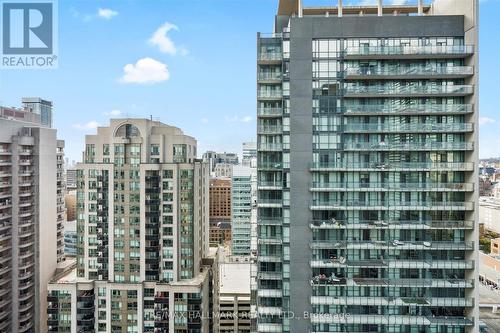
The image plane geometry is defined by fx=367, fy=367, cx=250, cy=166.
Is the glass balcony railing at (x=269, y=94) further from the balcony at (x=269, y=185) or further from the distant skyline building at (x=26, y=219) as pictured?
the distant skyline building at (x=26, y=219)

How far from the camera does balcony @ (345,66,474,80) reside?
3192 cm

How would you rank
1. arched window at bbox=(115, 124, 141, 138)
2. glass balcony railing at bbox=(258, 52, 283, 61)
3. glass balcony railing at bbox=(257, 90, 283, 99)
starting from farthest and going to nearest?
1. arched window at bbox=(115, 124, 141, 138)
2. glass balcony railing at bbox=(257, 90, 283, 99)
3. glass balcony railing at bbox=(258, 52, 283, 61)

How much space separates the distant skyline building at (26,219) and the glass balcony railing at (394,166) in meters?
45.3

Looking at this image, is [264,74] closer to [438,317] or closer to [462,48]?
[462,48]

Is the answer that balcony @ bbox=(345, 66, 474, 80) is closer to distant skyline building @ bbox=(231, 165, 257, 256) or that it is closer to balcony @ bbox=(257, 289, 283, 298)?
balcony @ bbox=(257, 289, 283, 298)

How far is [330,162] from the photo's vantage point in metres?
33.1

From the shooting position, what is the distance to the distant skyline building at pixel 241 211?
115m

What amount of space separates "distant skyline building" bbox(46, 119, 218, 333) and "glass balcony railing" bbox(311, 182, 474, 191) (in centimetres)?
2393

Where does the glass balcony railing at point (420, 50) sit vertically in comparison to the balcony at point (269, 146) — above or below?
above

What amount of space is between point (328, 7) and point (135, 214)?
35.9 meters

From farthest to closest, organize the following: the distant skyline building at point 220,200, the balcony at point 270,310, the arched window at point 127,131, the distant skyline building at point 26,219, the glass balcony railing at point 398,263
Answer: the distant skyline building at point 220,200 → the distant skyline building at point 26,219 → the arched window at point 127,131 → the balcony at point 270,310 → the glass balcony railing at point 398,263

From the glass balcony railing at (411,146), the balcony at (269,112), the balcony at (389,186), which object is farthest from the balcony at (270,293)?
the balcony at (269,112)

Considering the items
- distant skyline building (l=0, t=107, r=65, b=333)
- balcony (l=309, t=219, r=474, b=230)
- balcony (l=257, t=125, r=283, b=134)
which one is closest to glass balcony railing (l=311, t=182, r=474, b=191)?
balcony (l=309, t=219, r=474, b=230)

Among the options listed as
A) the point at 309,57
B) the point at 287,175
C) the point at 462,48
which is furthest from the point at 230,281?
the point at 462,48
